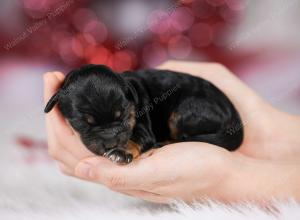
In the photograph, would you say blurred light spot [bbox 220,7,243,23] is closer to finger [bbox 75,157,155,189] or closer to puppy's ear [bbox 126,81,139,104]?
puppy's ear [bbox 126,81,139,104]

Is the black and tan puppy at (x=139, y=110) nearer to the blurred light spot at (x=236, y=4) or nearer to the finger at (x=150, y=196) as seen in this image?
the finger at (x=150, y=196)

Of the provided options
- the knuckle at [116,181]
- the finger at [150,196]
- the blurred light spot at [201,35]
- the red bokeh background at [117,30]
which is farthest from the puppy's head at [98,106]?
the blurred light spot at [201,35]

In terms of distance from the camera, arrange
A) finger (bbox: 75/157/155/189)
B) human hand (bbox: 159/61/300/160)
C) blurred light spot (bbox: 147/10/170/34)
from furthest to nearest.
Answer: blurred light spot (bbox: 147/10/170/34)
human hand (bbox: 159/61/300/160)
finger (bbox: 75/157/155/189)

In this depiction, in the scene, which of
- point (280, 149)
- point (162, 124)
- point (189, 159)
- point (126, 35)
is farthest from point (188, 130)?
point (126, 35)

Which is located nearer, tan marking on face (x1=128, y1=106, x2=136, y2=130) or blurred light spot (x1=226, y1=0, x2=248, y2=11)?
tan marking on face (x1=128, y1=106, x2=136, y2=130)

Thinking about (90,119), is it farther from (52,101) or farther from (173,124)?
(173,124)

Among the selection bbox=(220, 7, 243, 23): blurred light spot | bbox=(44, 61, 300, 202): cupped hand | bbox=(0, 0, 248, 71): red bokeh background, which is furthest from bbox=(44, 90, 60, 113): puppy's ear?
bbox=(220, 7, 243, 23): blurred light spot
